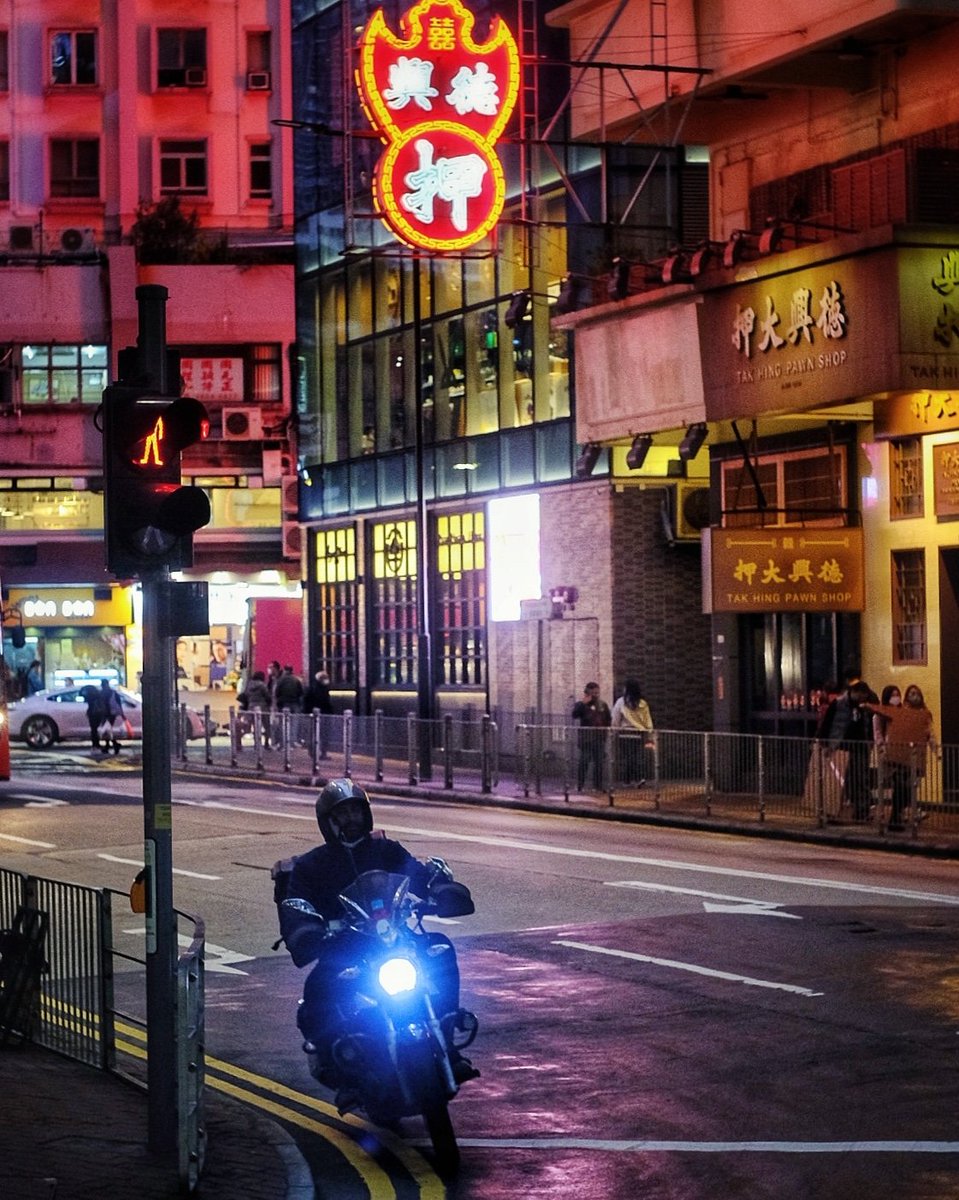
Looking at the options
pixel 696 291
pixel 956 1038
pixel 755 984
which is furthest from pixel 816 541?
pixel 956 1038

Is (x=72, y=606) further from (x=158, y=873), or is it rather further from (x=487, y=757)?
(x=158, y=873)

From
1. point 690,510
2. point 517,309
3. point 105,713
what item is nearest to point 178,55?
point 105,713

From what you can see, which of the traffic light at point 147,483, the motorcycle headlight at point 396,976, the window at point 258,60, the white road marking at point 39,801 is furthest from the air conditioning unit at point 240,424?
the motorcycle headlight at point 396,976

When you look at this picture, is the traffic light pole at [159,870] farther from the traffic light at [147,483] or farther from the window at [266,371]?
the window at [266,371]

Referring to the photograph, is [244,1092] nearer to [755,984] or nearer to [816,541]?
[755,984]

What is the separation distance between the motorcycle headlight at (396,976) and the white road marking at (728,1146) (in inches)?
38.9

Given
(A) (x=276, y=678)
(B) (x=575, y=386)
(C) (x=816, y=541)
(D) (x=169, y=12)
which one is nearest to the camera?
(C) (x=816, y=541)

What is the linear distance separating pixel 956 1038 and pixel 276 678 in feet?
116

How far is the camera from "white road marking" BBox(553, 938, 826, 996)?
13.8 meters

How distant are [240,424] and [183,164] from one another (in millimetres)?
10775

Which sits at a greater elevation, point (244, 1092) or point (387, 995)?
point (387, 995)

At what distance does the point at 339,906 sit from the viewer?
33.3 feet

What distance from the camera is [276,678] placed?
1829 inches

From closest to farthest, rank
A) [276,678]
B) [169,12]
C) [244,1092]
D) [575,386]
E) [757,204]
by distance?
[244,1092] < [757,204] < [575,386] < [276,678] < [169,12]
